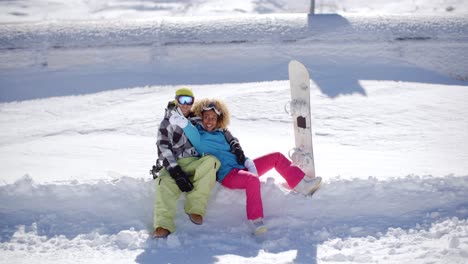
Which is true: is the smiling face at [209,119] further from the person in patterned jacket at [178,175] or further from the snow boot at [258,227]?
the snow boot at [258,227]

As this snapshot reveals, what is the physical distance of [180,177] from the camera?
175 inches

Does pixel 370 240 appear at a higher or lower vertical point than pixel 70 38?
lower

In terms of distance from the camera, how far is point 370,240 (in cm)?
445

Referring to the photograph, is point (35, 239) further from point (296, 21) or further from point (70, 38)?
point (296, 21)

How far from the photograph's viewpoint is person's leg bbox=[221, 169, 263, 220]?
450 cm

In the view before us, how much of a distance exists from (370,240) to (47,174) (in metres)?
3.52

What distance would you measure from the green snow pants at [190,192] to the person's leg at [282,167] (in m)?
0.53

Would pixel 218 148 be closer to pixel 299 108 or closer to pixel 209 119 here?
pixel 209 119

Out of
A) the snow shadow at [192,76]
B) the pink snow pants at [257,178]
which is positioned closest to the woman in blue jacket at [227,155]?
the pink snow pants at [257,178]

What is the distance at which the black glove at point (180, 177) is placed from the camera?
4.46 metres

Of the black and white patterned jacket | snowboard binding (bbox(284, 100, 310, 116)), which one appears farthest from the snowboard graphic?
the black and white patterned jacket

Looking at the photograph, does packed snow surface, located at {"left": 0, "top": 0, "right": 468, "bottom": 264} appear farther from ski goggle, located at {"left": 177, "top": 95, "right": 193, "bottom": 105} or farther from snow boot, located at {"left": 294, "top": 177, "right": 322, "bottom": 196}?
ski goggle, located at {"left": 177, "top": 95, "right": 193, "bottom": 105}

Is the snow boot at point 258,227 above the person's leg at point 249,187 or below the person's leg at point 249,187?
below

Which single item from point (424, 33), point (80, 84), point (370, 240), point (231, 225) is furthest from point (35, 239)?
point (424, 33)
